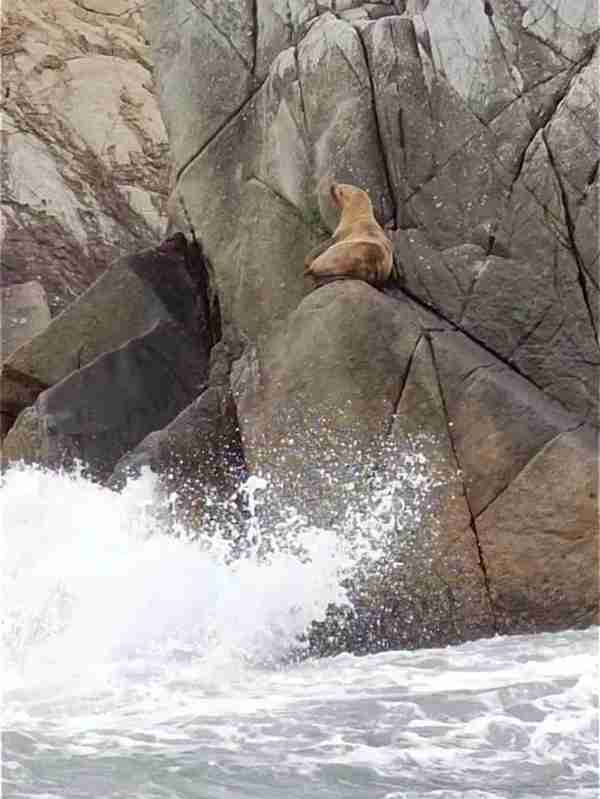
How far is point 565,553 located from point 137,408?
3281 millimetres

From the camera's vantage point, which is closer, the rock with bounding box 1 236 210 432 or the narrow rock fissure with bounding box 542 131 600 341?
the narrow rock fissure with bounding box 542 131 600 341

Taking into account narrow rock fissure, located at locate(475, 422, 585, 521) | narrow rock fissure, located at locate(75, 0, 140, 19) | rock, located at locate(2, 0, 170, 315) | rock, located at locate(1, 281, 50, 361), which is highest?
narrow rock fissure, located at locate(75, 0, 140, 19)

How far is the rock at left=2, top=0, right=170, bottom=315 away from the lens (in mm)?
16562

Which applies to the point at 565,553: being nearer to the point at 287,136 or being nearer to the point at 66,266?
Answer: the point at 287,136

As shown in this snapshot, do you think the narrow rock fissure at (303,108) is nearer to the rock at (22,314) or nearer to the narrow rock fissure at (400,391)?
the narrow rock fissure at (400,391)

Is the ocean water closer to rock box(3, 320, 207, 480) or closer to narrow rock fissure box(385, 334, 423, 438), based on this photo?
rock box(3, 320, 207, 480)

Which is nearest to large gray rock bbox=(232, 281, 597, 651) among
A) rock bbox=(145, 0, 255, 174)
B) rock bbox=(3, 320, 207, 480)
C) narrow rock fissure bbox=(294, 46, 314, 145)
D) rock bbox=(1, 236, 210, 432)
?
rock bbox=(3, 320, 207, 480)

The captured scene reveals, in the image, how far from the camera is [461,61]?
842 cm

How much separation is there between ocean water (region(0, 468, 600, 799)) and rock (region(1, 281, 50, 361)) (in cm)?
601

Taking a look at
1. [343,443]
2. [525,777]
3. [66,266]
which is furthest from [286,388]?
[66,266]

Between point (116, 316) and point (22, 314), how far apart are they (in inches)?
222

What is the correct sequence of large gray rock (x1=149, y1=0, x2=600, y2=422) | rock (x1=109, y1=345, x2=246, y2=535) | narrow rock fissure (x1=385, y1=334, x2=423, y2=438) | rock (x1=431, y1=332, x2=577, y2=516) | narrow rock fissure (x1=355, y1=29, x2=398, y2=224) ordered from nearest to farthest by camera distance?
rock (x1=431, y1=332, x2=577, y2=516) < narrow rock fissure (x1=385, y1=334, x2=423, y2=438) < rock (x1=109, y1=345, x2=246, y2=535) < large gray rock (x1=149, y1=0, x2=600, y2=422) < narrow rock fissure (x1=355, y1=29, x2=398, y2=224)

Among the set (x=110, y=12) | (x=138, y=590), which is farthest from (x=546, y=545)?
(x=110, y=12)

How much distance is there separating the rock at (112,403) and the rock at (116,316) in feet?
0.62
